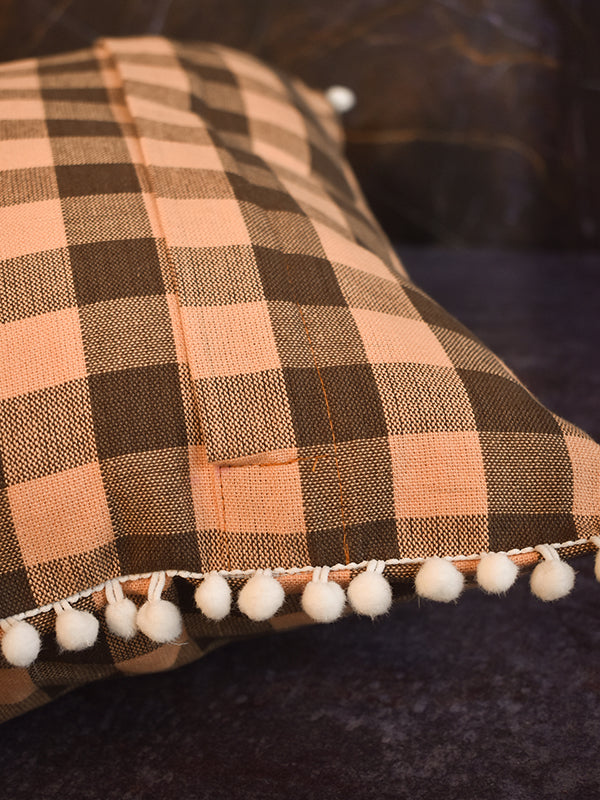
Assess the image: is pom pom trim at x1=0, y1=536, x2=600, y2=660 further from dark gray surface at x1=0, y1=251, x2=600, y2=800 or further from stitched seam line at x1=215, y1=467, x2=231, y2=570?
dark gray surface at x1=0, y1=251, x2=600, y2=800

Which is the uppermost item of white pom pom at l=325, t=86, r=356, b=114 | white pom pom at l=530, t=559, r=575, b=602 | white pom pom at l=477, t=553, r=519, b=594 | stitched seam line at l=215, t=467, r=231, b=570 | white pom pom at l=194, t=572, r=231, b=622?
white pom pom at l=325, t=86, r=356, b=114

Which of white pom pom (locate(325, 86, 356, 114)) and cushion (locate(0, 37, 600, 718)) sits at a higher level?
white pom pom (locate(325, 86, 356, 114))

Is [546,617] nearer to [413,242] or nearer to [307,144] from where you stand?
[307,144]

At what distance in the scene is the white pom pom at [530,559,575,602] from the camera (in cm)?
43

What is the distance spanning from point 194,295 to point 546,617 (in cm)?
41

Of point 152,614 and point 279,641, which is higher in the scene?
point 152,614

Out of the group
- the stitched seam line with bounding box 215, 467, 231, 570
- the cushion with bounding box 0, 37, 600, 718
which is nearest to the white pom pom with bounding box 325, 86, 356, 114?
the cushion with bounding box 0, 37, 600, 718

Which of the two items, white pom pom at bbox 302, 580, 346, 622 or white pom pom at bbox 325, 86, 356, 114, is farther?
white pom pom at bbox 325, 86, 356, 114

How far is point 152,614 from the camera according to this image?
1.38 ft

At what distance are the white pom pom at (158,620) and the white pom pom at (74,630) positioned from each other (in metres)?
0.03

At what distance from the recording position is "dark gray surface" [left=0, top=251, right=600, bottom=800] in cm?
46

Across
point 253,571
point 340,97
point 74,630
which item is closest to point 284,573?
point 253,571

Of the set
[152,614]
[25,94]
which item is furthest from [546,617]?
[25,94]

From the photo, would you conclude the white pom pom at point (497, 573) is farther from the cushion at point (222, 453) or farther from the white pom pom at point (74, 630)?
the white pom pom at point (74, 630)
